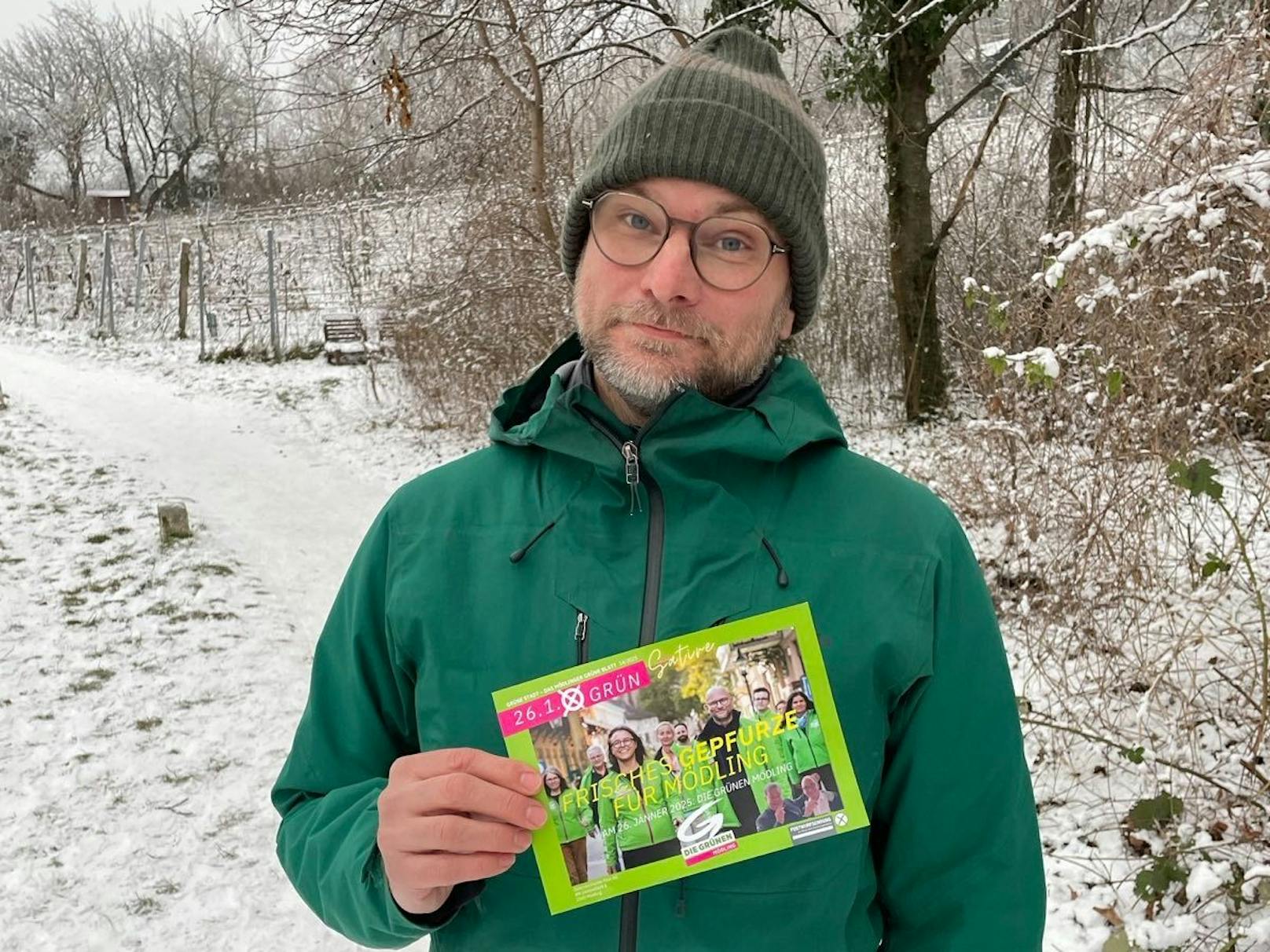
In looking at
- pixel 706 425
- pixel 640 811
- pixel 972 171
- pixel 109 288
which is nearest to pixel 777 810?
pixel 640 811

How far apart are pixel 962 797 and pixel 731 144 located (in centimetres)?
97

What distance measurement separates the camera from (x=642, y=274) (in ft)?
4.46

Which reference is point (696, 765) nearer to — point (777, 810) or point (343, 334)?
point (777, 810)

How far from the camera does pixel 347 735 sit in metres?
1.30

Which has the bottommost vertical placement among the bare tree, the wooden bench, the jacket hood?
the jacket hood

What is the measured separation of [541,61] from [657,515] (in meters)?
8.80

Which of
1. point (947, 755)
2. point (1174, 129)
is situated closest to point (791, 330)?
point (947, 755)

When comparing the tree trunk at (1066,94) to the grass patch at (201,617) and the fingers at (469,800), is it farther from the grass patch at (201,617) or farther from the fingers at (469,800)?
the fingers at (469,800)

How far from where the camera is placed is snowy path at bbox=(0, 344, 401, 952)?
3.51 metres

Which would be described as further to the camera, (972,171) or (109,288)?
(109,288)

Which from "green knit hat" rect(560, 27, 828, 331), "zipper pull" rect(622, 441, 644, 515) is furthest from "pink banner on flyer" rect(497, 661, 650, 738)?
"green knit hat" rect(560, 27, 828, 331)

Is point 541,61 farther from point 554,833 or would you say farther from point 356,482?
point 554,833

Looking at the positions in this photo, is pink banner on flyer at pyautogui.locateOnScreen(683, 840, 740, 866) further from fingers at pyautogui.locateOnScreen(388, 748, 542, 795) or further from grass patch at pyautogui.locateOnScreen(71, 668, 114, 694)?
grass patch at pyautogui.locateOnScreen(71, 668, 114, 694)

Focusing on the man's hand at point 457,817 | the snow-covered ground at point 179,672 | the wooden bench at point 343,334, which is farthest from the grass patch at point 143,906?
the wooden bench at point 343,334
